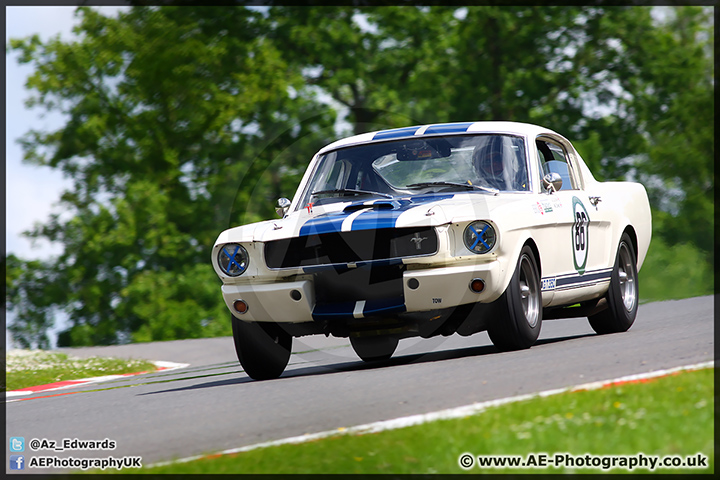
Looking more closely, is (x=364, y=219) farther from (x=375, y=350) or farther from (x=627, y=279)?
(x=627, y=279)

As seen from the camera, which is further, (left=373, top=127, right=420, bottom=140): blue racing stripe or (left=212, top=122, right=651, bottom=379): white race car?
(left=373, top=127, right=420, bottom=140): blue racing stripe

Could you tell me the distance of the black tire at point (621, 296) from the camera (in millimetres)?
9320

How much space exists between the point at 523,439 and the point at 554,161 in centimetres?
452

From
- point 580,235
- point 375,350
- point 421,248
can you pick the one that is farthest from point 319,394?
point 580,235

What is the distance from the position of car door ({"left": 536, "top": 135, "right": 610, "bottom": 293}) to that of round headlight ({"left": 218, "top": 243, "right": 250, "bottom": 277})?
2599mm

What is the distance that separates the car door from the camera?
26.9 ft

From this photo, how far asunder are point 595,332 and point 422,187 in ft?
9.72

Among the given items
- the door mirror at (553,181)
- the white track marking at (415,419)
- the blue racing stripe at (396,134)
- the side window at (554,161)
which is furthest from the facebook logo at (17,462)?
the side window at (554,161)

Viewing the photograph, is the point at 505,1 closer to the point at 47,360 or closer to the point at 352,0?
the point at 352,0

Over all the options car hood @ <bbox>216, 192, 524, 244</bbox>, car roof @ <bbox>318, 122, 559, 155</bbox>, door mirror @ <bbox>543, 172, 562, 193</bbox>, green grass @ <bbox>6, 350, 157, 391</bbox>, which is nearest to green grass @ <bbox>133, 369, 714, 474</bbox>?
car hood @ <bbox>216, 192, 524, 244</bbox>

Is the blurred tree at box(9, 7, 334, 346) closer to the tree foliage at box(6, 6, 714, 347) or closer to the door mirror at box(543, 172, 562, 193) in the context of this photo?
the tree foliage at box(6, 6, 714, 347)

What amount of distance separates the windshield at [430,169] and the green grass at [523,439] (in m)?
3.29

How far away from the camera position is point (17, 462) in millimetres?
5332

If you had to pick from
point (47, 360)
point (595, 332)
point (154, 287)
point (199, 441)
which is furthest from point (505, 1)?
point (199, 441)
